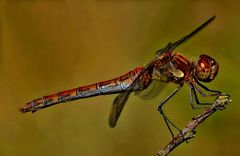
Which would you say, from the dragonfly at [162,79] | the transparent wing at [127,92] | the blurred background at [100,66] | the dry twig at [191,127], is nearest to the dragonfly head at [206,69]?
the dragonfly at [162,79]

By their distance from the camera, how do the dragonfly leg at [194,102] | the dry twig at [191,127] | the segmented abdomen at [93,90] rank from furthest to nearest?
the segmented abdomen at [93,90] → the dragonfly leg at [194,102] → the dry twig at [191,127]

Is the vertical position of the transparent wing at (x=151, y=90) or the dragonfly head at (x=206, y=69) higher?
the transparent wing at (x=151, y=90)

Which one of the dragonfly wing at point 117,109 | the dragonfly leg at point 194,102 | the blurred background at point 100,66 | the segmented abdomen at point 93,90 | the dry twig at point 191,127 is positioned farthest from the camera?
the blurred background at point 100,66

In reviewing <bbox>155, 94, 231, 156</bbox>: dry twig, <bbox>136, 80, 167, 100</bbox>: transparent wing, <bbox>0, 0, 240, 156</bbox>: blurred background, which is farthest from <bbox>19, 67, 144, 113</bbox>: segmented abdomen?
<bbox>155, 94, 231, 156</bbox>: dry twig

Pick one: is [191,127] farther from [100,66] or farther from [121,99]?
[100,66]

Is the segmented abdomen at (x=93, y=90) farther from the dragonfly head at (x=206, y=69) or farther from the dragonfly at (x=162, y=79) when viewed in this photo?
the dragonfly head at (x=206, y=69)

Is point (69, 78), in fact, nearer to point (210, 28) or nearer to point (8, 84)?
point (8, 84)
